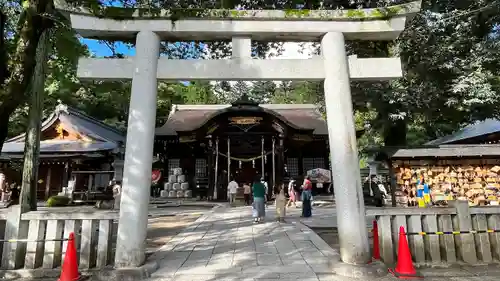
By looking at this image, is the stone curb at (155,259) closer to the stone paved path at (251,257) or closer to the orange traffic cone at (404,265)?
the stone paved path at (251,257)

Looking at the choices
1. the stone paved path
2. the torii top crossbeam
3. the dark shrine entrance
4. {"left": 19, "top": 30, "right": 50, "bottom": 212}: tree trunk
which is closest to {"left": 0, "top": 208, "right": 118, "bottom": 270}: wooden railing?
the stone paved path

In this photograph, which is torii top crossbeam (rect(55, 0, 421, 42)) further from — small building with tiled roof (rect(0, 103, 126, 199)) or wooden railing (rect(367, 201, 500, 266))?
small building with tiled roof (rect(0, 103, 126, 199))

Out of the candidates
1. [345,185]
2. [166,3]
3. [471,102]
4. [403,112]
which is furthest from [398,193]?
[166,3]

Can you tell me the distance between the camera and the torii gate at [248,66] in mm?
5062

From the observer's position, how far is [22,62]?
17.0 feet

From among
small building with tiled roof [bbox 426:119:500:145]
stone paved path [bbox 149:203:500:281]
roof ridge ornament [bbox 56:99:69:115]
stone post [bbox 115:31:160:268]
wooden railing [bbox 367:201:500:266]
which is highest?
roof ridge ornament [bbox 56:99:69:115]

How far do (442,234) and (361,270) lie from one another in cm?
194

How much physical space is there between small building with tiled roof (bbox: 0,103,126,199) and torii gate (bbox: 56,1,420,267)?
542 inches

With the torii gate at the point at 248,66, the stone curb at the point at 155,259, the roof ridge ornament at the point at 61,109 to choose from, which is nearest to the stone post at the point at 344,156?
the torii gate at the point at 248,66

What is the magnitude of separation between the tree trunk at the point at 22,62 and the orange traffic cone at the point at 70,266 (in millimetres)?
2232

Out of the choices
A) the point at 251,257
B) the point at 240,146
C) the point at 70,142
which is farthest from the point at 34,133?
the point at 70,142

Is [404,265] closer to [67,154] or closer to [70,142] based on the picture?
[67,154]

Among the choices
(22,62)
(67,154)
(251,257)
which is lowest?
(251,257)

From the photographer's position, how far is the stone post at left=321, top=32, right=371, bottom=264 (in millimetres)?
5004
